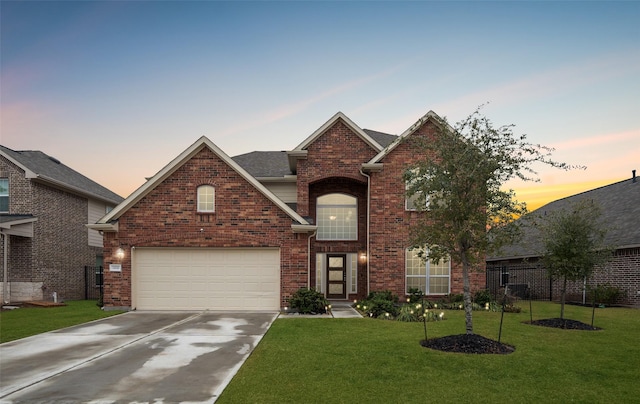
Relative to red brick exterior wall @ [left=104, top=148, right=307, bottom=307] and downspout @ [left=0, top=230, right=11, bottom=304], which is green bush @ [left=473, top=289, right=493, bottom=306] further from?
downspout @ [left=0, top=230, right=11, bottom=304]

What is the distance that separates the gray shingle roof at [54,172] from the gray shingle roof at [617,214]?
21.7 m

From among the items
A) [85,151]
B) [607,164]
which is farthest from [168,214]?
[607,164]

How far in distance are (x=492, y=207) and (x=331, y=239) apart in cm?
1123

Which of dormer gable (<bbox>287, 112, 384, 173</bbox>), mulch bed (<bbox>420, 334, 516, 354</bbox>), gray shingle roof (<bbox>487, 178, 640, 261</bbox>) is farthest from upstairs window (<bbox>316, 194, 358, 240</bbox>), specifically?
mulch bed (<bbox>420, 334, 516, 354</bbox>)

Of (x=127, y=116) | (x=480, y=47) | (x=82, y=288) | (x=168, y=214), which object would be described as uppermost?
(x=480, y=47)

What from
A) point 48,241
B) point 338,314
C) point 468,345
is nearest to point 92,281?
point 48,241

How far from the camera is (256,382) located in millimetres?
6820

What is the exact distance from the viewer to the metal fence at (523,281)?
2392 centimetres

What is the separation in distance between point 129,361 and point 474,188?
28.2 ft

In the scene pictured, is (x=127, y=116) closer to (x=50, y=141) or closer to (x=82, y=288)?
(x=50, y=141)

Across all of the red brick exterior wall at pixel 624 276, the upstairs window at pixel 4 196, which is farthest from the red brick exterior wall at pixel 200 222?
the red brick exterior wall at pixel 624 276

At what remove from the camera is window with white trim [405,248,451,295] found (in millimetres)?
18234

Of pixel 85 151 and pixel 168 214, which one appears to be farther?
pixel 85 151

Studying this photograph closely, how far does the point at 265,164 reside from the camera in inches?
915
